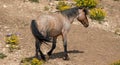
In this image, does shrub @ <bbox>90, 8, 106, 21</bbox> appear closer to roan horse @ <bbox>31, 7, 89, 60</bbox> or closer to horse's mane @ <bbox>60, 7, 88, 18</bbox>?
roan horse @ <bbox>31, 7, 89, 60</bbox>

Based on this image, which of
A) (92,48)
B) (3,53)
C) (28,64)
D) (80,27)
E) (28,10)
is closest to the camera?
(28,64)

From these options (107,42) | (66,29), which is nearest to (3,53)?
(66,29)

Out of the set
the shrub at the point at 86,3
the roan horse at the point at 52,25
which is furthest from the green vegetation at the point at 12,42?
the shrub at the point at 86,3

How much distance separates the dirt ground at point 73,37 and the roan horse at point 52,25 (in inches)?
42.0

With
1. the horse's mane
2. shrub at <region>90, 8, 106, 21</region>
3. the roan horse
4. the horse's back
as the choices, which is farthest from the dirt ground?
the horse's mane

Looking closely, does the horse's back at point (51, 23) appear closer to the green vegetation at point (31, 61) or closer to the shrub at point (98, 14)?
the green vegetation at point (31, 61)

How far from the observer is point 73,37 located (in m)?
18.5

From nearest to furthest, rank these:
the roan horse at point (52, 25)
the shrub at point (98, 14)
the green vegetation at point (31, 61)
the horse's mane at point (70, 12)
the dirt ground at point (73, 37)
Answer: the roan horse at point (52, 25), the green vegetation at point (31, 61), the horse's mane at point (70, 12), the dirt ground at point (73, 37), the shrub at point (98, 14)

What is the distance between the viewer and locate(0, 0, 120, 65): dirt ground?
15.8 m

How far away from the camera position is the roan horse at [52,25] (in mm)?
13805

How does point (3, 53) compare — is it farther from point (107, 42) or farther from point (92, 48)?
point (107, 42)

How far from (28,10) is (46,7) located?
46.2 inches

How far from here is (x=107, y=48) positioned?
17.5 meters

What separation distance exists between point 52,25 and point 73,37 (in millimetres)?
4318
